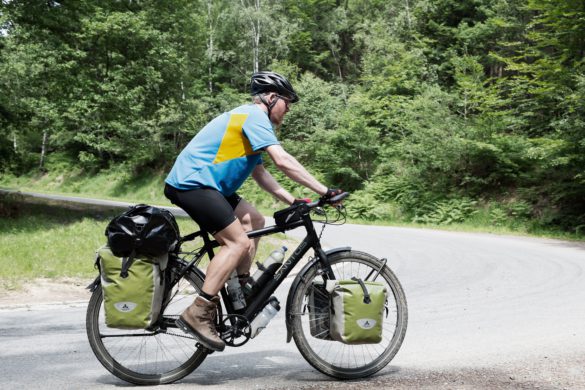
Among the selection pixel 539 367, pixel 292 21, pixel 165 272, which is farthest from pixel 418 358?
pixel 292 21

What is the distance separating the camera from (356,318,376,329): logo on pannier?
13.1 ft

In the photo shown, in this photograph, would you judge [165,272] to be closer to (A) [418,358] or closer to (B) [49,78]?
(A) [418,358]

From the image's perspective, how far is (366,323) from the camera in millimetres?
4012

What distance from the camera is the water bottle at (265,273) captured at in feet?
13.3

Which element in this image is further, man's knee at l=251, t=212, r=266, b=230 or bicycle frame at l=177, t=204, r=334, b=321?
man's knee at l=251, t=212, r=266, b=230

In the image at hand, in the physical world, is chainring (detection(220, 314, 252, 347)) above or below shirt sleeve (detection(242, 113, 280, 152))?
below

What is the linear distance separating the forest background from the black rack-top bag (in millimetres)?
14264

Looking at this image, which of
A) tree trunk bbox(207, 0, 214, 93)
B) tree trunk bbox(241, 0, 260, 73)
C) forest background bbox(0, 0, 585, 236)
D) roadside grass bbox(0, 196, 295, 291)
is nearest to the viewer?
roadside grass bbox(0, 196, 295, 291)

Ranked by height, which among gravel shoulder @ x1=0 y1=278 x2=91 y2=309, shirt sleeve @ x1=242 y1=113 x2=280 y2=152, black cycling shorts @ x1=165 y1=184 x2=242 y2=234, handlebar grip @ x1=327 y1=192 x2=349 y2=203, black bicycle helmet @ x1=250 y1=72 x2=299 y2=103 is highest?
black bicycle helmet @ x1=250 y1=72 x2=299 y2=103

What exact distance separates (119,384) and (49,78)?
15.9m

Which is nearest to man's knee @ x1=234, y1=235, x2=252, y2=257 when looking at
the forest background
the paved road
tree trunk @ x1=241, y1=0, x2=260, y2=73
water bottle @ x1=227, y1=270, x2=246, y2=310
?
water bottle @ x1=227, y1=270, x2=246, y2=310

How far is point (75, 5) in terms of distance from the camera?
57.0 ft

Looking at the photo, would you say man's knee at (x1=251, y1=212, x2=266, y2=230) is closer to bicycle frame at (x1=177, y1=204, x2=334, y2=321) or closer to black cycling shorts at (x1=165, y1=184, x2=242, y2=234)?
bicycle frame at (x1=177, y1=204, x2=334, y2=321)

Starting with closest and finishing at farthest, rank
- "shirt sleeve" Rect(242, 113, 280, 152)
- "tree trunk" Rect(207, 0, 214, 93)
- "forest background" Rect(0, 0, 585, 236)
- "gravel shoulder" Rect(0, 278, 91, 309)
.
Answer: "shirt sleeve" Rect(242, 113, 280, 152) < "gravel shoulder" Rect(0, 278, 91, 309) < "forest background" Rect(0, 0, 585, 236) < "tree trunk" Rect(207, 0, 214, 93)
